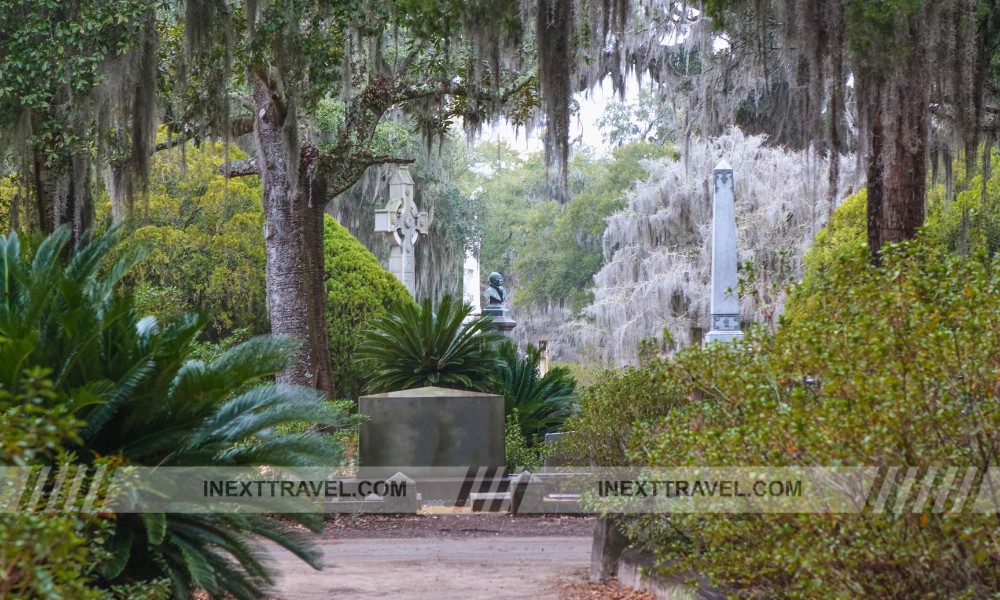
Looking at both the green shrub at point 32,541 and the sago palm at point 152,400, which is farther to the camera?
the sago palm at point 152,400

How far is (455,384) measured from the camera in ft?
41.3

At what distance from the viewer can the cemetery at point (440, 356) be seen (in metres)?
3.69

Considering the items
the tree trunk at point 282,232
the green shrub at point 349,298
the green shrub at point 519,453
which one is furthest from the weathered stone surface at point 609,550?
the green shrub at point 349,298

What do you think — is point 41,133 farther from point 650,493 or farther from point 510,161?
point 510,161

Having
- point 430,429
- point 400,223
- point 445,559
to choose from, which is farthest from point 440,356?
point 400,223

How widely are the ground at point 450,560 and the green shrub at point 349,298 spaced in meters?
7.90

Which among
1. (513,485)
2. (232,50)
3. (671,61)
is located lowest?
(513,485)

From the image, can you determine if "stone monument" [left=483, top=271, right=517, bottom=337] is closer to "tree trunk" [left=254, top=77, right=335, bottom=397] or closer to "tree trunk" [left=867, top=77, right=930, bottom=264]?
"tree trunk" [left=254, top=77, right=335, bottom=397]

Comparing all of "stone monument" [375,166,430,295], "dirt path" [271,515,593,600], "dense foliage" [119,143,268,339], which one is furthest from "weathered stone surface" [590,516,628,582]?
"stone monument" [375,166,430,295]

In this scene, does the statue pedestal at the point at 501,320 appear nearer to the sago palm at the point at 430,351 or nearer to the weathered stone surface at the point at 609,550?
the sago palm at the point at 430,351

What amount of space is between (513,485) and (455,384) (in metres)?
2.34

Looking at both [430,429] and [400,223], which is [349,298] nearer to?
[400,223]

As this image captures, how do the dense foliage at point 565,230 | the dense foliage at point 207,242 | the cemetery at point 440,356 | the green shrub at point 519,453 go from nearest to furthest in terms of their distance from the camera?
the cemetery at point 440,356 < the green shrub at point 519,453 < the dense foliage at point 207,242 < the dense foliage at point 565,230

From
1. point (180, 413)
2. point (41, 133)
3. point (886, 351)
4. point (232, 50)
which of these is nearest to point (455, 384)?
point (232, 50)
